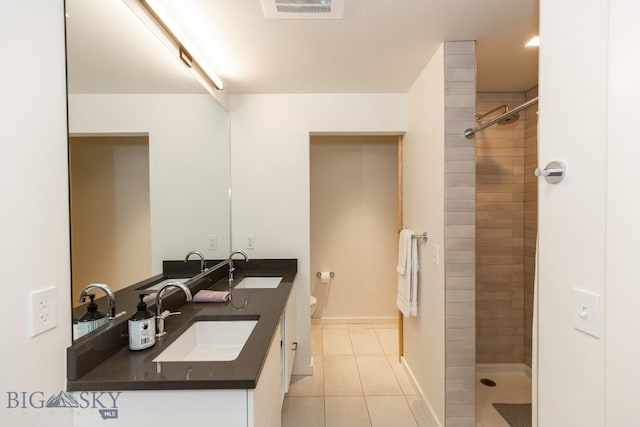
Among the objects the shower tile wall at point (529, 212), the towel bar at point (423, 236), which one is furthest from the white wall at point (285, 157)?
the shower tile wall at point (529, 212)

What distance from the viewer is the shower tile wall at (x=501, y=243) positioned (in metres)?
2.51

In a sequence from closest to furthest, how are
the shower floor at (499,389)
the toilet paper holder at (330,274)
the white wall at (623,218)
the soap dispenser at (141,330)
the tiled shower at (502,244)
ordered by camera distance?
the white wall at (623,218) → the soap dispenser at (141,330) → the shower floor at (499,389) → the tiled shower at (502,244) → the toilet paper holder at (330,274)

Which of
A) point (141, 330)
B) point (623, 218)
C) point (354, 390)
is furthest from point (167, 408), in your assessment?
point (354, 390)

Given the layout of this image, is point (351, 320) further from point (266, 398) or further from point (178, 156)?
point (178, 156)

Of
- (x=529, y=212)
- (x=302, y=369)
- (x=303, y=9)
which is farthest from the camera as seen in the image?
(x=302, y=369)

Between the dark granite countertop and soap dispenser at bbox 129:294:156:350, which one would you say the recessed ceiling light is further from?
soap dispenser at bbox 129:294:156:350

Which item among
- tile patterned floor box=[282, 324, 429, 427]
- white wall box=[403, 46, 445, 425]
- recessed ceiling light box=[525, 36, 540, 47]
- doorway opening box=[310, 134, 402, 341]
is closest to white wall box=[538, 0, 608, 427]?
white wall box=[403, 46, 445, 425]

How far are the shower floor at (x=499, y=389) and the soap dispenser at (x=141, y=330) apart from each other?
6.65 ft

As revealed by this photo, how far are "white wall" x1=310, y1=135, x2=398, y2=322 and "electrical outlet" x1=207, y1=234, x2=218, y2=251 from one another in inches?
61.6

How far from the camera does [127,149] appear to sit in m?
1.27

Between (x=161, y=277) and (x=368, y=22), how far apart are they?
1.75 meters

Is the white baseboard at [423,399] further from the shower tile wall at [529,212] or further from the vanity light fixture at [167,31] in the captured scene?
the vanity light fixture at [167,31]

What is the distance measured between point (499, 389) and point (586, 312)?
196 centimetres

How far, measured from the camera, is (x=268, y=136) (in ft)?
8.46
